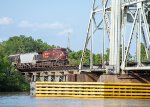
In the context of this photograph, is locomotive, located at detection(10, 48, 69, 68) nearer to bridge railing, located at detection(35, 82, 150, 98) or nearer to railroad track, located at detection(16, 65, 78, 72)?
railroad track, located at detection(16, 65, 78, 72)

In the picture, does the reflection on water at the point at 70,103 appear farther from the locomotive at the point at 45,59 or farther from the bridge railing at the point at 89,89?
the locomotive at the point at 45,59

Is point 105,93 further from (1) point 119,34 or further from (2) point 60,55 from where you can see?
(2) point 60,55

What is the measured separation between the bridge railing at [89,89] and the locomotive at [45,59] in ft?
160

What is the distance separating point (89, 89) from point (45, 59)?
194 feet

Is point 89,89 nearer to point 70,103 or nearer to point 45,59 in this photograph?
point 70,103

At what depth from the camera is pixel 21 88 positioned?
12744cm

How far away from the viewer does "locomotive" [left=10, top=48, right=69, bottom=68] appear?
126631 mm

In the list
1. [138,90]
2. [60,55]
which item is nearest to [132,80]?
[138,90]

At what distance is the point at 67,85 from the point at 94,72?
20.9 meters

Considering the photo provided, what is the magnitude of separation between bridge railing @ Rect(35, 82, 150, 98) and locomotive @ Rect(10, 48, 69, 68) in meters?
48.8

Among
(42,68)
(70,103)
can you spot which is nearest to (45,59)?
(42,68)

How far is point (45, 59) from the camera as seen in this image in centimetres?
13050

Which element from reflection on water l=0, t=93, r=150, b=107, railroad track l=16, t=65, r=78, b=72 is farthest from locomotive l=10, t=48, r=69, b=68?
reflection on water l=0, t=93, r=150, b=107

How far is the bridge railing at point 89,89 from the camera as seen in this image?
7206cm
